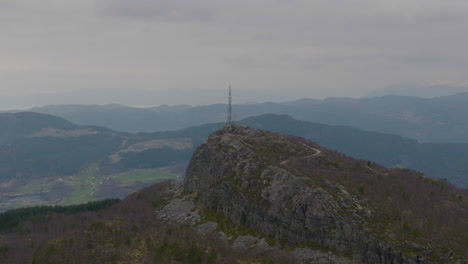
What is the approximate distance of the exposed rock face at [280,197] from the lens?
3590 inches

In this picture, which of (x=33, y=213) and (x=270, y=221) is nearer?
(x=270, y=221)

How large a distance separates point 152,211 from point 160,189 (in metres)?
28.3

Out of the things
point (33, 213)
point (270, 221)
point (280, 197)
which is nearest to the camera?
point (270, 221)

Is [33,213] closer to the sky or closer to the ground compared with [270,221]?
closer to the ground

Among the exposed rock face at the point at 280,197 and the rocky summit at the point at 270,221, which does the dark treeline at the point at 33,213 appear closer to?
the rocky summit at the point at 270,221

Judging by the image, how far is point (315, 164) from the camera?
12925 cm

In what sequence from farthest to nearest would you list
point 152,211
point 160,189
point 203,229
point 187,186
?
point 160,189 → point 187,186 → point 152,211 → point 203,229

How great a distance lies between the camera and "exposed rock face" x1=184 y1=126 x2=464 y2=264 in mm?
91188

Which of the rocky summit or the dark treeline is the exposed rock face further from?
the dark treeline

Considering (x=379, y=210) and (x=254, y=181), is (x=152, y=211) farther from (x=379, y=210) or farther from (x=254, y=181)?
(x=379, y=210)

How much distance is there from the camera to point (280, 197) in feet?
355

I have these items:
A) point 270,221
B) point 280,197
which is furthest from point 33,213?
point 280,197

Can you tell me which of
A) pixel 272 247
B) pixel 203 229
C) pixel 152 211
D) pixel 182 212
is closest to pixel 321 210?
pixel 272 247

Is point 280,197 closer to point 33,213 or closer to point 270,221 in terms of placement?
point 270,221
